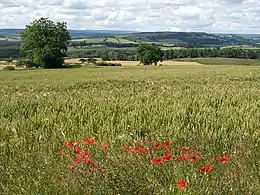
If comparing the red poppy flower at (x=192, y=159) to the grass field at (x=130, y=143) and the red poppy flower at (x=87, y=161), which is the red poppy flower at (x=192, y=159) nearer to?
the grass field at (x=130, y=143)

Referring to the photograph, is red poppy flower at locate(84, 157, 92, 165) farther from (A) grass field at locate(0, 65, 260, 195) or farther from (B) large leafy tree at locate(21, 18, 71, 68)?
(B) large leafy tree at locate(21, 18, 71, 68)

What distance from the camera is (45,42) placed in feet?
276

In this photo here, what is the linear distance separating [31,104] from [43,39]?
255 ft

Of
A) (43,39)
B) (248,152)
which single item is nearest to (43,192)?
(248,152)

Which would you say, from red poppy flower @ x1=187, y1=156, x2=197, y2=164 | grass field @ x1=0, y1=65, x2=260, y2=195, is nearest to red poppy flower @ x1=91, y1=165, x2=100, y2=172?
grass field @ x1=0, y1=65, x2=260, y2=195

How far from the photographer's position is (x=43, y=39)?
84.1 meters

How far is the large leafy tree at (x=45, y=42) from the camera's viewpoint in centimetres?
8112

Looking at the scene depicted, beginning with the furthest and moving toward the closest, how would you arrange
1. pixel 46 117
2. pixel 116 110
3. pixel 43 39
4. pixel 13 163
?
pixel 43 39 < pixel 116 110 < pixel 46 117 < pixel 13 163

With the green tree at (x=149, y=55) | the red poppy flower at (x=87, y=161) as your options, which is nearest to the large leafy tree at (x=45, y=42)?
the green tree at (x=149, y=55)

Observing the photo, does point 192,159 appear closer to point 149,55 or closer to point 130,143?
point 130,143

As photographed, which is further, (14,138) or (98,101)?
(98,101)

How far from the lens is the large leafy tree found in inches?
3194

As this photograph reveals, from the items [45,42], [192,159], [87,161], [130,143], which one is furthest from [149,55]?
[87,161]

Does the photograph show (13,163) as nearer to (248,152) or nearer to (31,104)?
(248,152)
